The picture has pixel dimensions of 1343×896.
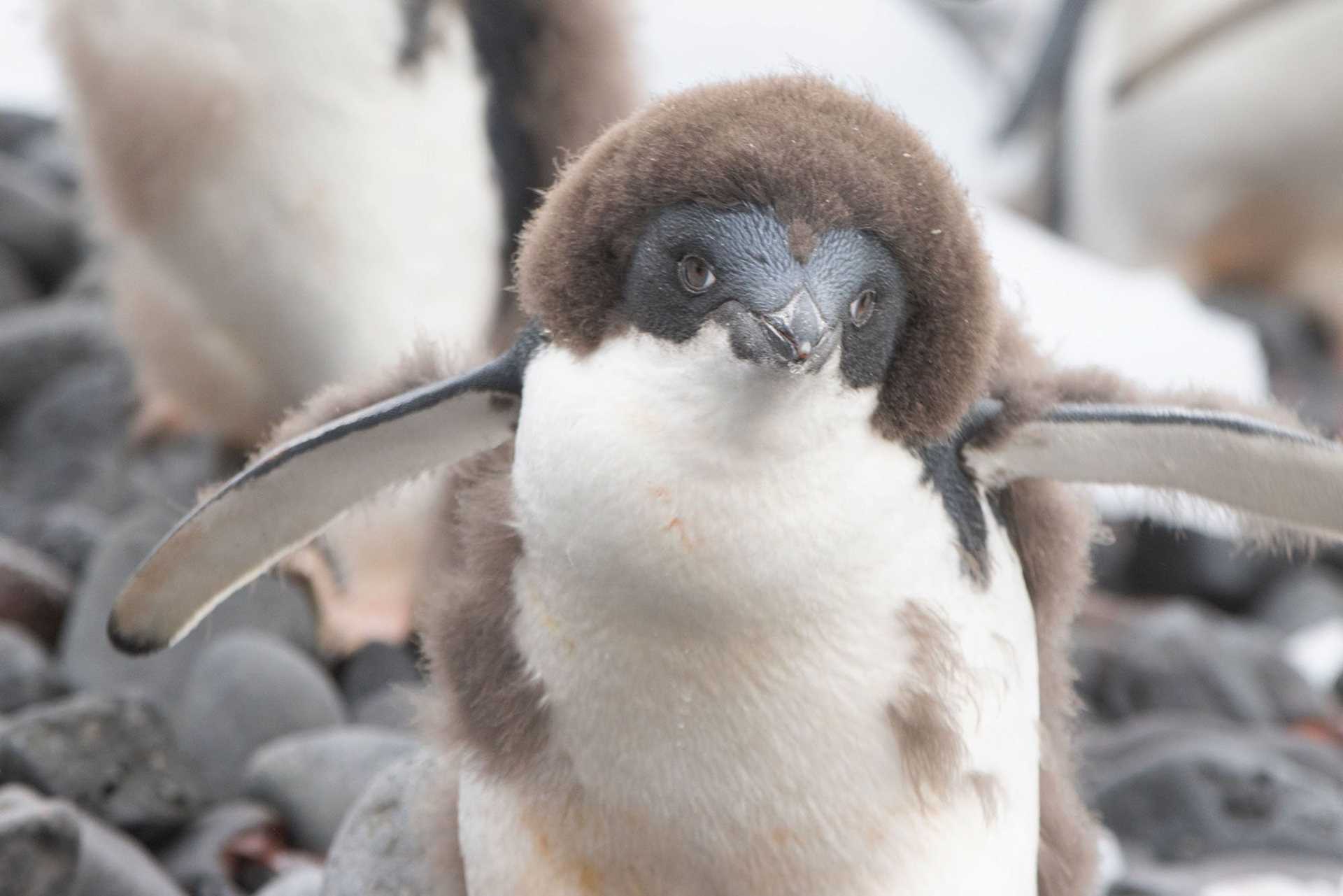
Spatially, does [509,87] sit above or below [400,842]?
above

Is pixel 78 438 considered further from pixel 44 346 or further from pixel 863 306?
pixel 863 306

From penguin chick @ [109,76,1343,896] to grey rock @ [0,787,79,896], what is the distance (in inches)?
10.1

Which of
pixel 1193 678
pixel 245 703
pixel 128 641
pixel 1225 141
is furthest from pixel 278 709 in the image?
pixel 1225 141

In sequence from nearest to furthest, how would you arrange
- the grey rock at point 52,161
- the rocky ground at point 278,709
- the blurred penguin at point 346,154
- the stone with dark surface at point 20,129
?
the rocky ground at point 278,709 → the blurred penguin at point 346,154 → the grey rock at point 52,161 → the stone with dark surface at point 20,129

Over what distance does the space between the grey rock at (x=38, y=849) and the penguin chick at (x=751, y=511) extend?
26cm

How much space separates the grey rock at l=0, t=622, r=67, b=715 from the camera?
2176 mm

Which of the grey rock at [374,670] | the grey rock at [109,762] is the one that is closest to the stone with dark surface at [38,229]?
the grey rock at [374,670]

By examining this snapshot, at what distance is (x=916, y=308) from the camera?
48.8 inches

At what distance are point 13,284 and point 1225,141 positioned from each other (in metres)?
2.96

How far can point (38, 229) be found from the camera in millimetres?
3744

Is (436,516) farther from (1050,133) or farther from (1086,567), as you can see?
(1050,133)

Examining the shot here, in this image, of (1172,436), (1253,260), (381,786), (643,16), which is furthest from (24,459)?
(1253,260)

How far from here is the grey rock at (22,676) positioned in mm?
2176

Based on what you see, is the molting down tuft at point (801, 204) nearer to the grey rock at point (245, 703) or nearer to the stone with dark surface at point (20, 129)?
the grey rock at point (245, 703)
